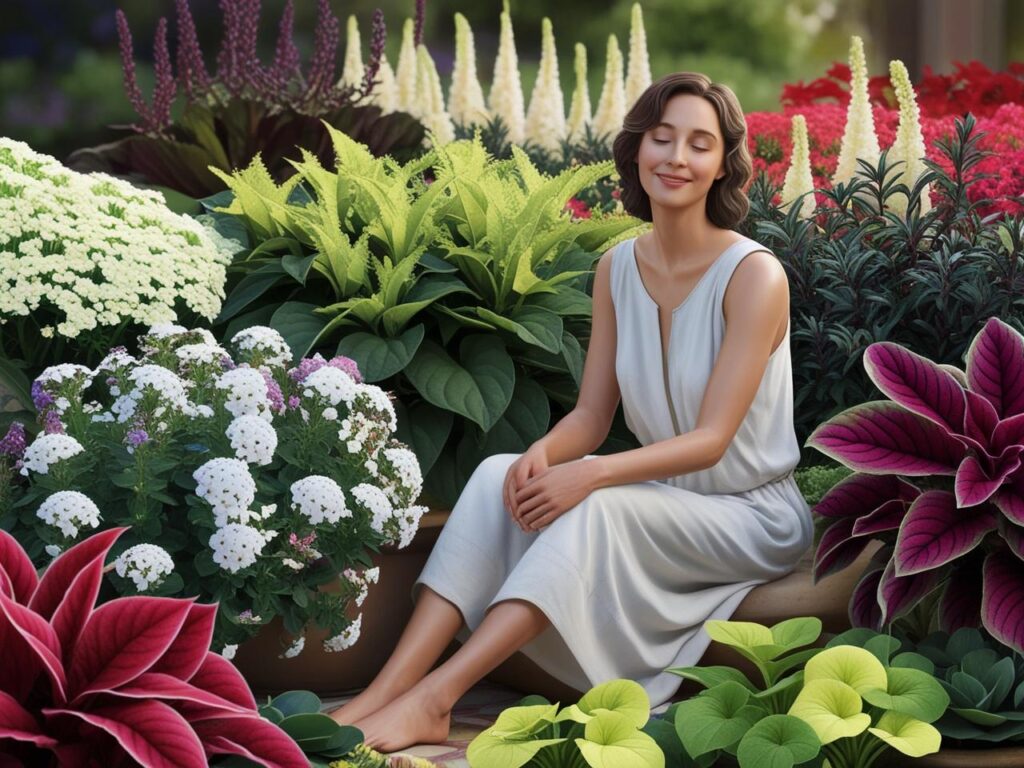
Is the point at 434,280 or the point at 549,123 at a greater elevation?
the point at 549,123

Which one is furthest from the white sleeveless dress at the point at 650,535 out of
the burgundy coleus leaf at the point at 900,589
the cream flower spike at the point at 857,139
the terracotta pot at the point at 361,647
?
the cream flower spike at the point at 857,139

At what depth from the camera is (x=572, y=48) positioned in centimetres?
1158

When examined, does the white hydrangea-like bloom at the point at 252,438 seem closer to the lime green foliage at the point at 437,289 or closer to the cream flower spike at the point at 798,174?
A: the lime green foliage at the point at 437,289

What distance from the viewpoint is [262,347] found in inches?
115

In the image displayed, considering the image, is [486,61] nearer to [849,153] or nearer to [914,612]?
[849,153]

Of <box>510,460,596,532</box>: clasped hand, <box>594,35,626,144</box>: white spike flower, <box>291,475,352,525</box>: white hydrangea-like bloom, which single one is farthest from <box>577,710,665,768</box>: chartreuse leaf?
<box>594,35,626,144</box>: white spike flower

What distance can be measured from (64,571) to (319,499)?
505 millimetres

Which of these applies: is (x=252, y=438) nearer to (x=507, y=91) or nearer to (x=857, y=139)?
(x=857, y=139)

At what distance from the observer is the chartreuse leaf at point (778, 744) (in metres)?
2.32

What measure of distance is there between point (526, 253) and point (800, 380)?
2.79 ft

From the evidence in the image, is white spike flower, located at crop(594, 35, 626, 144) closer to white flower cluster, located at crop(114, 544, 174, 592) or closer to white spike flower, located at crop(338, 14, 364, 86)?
white spike flower, located at crop(338, 14, 364, 86)

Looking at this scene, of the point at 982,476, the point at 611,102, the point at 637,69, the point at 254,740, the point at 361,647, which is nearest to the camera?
the point at 254,740

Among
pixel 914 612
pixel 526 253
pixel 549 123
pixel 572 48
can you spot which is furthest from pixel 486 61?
pixel 914 612

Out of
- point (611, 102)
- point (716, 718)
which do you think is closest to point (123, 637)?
point (716, 718)
